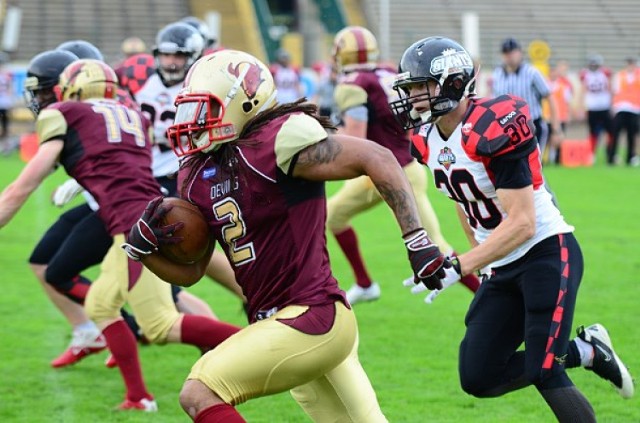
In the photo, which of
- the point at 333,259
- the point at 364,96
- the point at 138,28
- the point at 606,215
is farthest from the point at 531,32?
the point at 364,96

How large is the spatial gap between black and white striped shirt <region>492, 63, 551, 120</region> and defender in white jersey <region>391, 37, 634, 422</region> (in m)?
7.75

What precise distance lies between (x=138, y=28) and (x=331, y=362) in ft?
86.3

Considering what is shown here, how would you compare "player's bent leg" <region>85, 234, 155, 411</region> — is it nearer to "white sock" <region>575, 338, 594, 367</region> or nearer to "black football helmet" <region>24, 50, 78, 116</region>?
"black football helmet" <region>24, 50, 78, 116</region>

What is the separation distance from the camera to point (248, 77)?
3.79 meters

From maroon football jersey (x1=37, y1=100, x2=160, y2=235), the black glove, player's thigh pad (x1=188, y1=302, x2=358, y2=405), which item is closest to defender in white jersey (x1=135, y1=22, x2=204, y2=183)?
maroon football jersey (x1=37, y1=100, x2=160, y2=235)

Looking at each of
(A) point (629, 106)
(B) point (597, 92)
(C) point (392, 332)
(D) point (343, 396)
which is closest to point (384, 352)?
(C) point (392, 332)

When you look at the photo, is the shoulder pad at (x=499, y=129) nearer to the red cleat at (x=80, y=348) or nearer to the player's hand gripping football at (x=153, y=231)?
the player's hand gripping football at (x=153, y=231)

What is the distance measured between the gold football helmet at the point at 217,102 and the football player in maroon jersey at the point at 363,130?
3.81 m

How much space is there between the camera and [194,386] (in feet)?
11.6

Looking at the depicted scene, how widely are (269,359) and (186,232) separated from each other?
0.53m

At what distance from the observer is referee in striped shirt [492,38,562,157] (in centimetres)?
1229

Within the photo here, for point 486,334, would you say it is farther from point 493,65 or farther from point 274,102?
point 493,65

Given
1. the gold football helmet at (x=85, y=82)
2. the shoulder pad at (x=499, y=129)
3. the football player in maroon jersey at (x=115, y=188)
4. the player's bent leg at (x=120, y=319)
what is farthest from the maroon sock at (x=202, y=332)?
the shoulder pad at (x=499, y=129)

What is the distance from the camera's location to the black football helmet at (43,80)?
591cm
